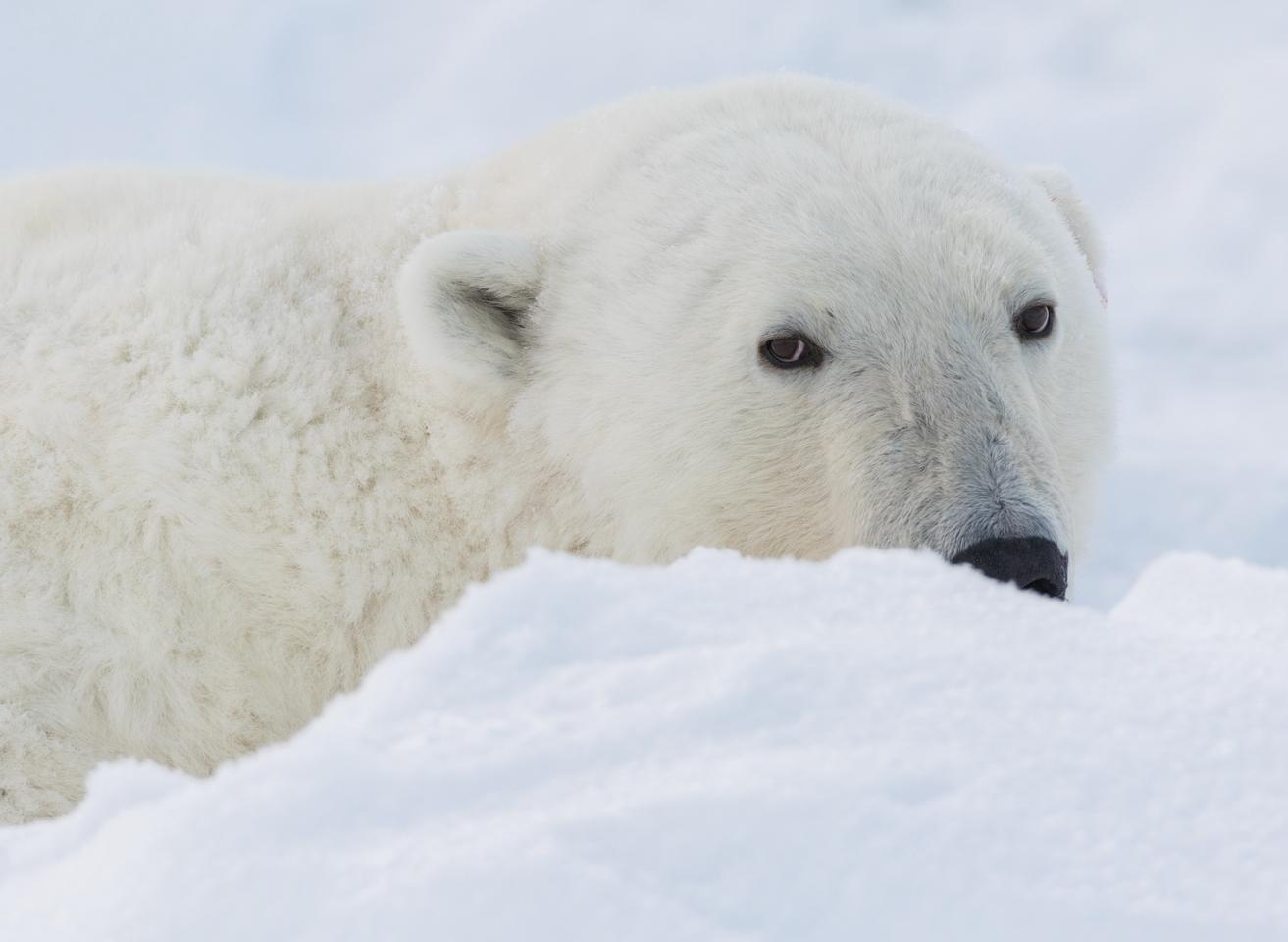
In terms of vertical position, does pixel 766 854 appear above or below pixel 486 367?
below

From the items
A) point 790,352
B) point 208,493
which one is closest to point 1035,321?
point 790,352

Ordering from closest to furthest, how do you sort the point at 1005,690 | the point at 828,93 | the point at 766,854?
the point at 766,854 → the point at 1005,690 → the point at 828,93

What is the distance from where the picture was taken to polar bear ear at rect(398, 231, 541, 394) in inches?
130

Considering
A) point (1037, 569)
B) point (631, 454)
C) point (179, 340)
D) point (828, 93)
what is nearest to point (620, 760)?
point (1037, 569)

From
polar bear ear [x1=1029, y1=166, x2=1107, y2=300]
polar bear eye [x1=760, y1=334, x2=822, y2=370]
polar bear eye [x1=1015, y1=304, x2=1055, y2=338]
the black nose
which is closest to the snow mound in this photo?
the black nose

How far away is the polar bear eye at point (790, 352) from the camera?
10.6 feet

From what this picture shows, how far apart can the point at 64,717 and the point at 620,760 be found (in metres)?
2.16

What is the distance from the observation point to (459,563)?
3.41 metres

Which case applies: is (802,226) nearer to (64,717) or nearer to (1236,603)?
(1236,603)

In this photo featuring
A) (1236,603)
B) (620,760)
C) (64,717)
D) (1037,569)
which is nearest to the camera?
(620,760)

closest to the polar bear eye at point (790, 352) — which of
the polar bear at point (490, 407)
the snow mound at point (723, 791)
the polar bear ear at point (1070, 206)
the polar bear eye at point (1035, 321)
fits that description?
the polar bear at point (490, 407)

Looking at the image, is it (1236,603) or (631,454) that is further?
(631,454)

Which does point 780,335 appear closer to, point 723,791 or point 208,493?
point 208,493

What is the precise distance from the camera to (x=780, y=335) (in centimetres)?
321
